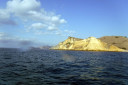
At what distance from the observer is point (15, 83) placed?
1420 centimetres

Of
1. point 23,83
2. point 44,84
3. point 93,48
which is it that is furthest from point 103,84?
point 93,48

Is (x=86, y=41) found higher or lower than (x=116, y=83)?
higher

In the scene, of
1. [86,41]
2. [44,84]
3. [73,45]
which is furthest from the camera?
[73,45]

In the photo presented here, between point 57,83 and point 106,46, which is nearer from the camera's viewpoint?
point 57,83

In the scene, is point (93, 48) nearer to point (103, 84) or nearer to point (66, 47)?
point (66, 47)

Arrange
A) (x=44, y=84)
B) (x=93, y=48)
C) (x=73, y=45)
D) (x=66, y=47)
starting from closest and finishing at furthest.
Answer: (x=44, y=84) < (x=93, y=48) < (x=73, y=45) < (x=66, y=47)

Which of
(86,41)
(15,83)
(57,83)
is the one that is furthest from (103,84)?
(86,41)

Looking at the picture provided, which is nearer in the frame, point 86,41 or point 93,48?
point 93,48

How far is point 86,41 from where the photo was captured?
172 m

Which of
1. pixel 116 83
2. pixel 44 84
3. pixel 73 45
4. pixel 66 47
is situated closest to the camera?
pixel 44 84

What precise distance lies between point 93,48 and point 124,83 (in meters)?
148

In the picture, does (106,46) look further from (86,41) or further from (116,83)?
(116,83)

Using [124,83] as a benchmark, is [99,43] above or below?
above

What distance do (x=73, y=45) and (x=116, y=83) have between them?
169040mm
